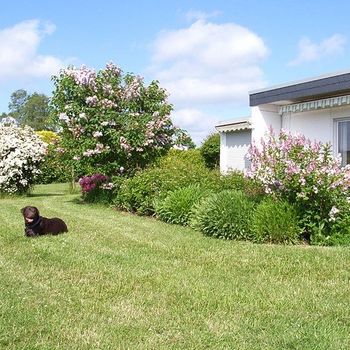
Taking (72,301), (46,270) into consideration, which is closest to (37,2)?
(46,270)

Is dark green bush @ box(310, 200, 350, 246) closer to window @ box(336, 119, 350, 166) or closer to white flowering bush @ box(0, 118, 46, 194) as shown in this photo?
window @ box(336, 119, 350, 166)

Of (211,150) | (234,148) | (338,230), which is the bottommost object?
(338,230)

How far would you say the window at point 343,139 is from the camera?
11648 millimetres

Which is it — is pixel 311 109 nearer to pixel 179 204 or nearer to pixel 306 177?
pixel 179 204

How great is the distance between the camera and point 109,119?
15125 mm

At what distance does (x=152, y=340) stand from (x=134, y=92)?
1216 cm

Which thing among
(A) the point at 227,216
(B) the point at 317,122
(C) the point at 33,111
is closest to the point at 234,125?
(B) the point at 317,122

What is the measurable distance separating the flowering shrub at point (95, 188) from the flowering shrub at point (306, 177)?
796 cm

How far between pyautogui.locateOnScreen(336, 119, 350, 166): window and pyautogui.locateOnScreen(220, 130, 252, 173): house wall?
4519 millimetres

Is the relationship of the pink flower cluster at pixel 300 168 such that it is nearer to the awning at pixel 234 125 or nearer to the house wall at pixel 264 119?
the house wall at pixel 264 119

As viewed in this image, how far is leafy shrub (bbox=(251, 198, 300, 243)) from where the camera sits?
861 centimetres

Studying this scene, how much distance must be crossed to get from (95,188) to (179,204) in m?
6.16

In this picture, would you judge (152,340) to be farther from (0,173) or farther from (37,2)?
(0,173)

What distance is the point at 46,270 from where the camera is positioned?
6.55 metres
